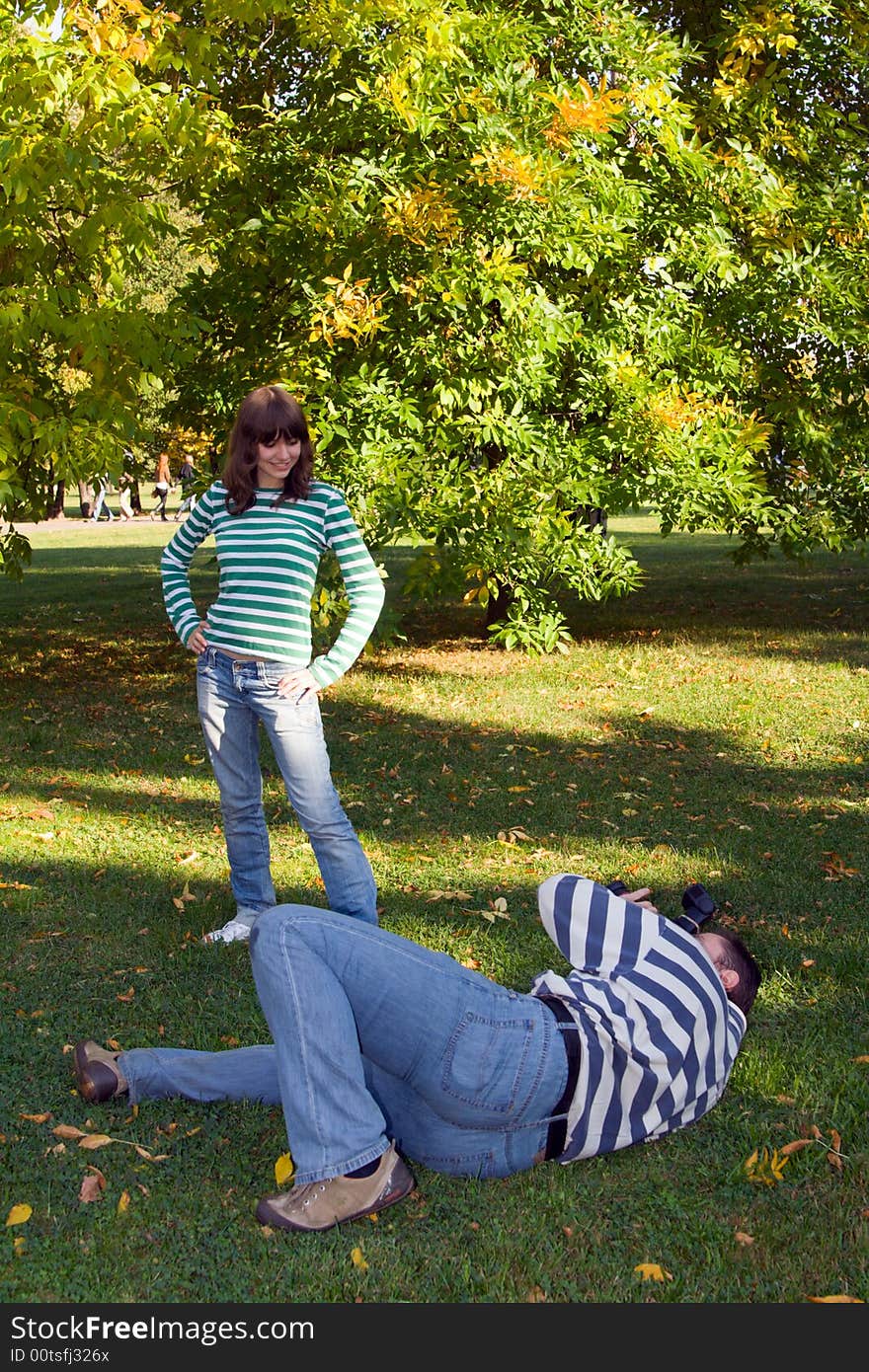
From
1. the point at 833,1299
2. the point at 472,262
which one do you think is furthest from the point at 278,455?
→ the point at 472,262

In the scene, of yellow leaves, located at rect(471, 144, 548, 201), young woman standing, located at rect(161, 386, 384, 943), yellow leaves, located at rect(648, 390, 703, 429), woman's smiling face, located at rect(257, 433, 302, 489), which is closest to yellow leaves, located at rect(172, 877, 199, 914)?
young woman standing, located at rect(161, 386, 384, 943)

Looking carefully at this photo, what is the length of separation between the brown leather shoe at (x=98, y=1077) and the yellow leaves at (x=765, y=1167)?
64.2 inches

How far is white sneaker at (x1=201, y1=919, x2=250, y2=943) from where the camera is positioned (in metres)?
4.73

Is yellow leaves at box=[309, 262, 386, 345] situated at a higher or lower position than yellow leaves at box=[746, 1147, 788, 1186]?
higher

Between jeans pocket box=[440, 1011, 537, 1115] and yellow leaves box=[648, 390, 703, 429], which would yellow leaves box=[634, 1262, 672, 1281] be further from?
yellow leaves box=[648, 390, 703, 429]

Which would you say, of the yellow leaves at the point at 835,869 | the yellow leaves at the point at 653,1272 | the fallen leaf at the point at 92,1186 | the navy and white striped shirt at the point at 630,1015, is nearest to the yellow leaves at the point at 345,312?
the yellow leaves at the point at 835,869

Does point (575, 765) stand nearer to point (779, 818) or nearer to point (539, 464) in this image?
point (779, 818)

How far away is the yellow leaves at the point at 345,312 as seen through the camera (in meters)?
8.45

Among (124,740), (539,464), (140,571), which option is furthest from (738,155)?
(140,571)

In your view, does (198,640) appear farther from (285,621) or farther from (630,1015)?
(630,1015)

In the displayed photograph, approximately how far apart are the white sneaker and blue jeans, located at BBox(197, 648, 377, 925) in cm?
35

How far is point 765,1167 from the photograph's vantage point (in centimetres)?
328

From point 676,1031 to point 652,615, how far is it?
34.0 ft

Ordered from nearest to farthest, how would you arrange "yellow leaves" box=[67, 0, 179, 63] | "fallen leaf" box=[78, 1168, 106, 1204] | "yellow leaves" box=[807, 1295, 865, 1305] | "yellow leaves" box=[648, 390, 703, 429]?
"yellow leaves" box=[807, 1295, 865, 1305] → "fallen leaf" box=[78, 1168, 106, 1204] → "yellow leaves" box=[67, 0, 179, 63] → "yellow leaves" box=[648, 390, 703, 429]
